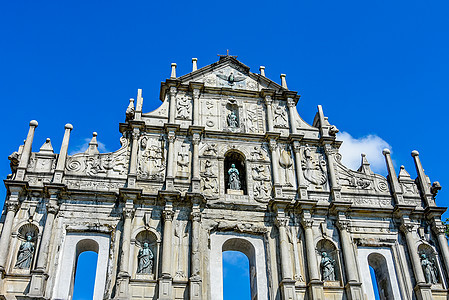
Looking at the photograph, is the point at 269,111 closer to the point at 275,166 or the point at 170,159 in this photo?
the point at 275,166

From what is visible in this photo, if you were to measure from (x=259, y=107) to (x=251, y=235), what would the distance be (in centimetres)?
559

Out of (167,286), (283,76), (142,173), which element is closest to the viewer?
(167,286)

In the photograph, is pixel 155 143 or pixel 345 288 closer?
pixel 345 288

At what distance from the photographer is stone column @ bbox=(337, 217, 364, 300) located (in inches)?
630

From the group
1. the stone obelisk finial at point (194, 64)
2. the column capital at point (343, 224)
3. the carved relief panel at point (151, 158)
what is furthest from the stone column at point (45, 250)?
the column capital at point (343, 224)

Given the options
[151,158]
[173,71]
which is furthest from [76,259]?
[173,71]

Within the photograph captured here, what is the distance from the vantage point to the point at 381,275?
17.6 m

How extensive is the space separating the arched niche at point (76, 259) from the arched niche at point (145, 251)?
815 mm

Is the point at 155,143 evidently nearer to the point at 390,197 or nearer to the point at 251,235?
the point at 251,235

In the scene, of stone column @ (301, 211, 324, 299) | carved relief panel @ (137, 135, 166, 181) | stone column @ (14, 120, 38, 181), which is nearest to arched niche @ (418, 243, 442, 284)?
stone column @ (301, 211, 324, 299)

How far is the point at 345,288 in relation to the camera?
16.3 metres

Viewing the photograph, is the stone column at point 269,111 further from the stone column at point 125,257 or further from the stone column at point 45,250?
the stone column at point 45,250

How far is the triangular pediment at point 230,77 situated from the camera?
2084 cm

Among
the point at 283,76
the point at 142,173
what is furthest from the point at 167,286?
the point at 283,76
